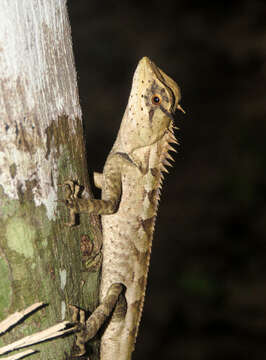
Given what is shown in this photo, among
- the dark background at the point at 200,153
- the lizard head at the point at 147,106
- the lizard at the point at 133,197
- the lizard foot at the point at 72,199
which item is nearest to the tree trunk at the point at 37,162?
the lizard foot at the point at 72,199

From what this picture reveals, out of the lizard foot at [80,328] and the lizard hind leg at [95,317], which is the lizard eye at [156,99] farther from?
the lizard foot at [80,328]

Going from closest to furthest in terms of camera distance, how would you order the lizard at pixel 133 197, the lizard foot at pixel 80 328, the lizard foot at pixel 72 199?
1. the lizard foot at pixel 72 199
2. the lizard foot at pixel 80 328
3. the lizard at pixel 133 197

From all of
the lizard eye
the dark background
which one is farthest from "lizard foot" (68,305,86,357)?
the dark background

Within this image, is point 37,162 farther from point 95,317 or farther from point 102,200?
point 95,317

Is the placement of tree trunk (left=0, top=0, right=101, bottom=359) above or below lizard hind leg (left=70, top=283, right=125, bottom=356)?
above

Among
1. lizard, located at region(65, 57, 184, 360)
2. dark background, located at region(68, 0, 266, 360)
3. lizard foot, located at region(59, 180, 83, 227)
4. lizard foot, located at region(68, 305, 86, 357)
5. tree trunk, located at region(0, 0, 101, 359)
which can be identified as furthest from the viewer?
dark background, located at region(68, 0, 266, 360)

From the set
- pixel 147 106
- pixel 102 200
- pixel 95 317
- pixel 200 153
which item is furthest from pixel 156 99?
pixel 200 153

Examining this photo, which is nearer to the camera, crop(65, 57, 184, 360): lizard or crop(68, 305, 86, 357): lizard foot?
crop(68, 305, 86, 357): lizard foot

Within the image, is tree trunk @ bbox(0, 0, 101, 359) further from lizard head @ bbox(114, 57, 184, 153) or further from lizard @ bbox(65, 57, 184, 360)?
lizard head @ bbox(114, 57, 184, 153)
